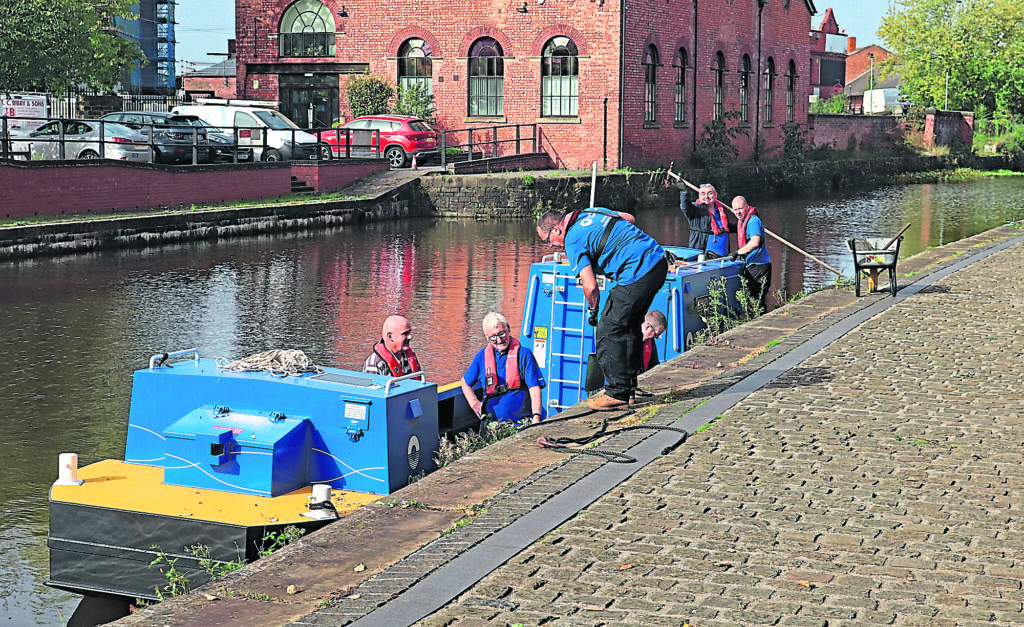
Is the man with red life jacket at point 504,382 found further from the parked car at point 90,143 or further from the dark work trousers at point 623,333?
the parked car at point 90,143

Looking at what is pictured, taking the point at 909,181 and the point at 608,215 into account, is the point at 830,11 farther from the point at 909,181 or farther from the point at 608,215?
the point at 608,215

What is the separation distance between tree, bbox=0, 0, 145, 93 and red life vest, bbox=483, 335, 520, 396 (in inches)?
1144

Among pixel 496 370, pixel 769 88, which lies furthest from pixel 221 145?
pixel 769 88

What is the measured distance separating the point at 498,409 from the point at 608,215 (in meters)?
1.58

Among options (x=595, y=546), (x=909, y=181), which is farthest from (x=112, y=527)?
(x=909, y=181)

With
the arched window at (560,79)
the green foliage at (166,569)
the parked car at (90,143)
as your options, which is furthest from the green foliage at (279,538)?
the arched window at (560,79)

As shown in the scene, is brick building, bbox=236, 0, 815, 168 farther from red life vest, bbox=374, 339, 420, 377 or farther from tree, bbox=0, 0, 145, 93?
red life vest, bbox=374, 339, 420, 377

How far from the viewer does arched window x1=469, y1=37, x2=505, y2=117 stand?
1550 inches

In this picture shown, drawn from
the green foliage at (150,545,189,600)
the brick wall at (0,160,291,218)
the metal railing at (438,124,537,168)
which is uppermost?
the metal railing at (438,124,537,168)

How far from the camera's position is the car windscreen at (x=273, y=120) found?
3488cm

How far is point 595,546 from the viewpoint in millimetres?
5793

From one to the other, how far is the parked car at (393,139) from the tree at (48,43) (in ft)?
25.0

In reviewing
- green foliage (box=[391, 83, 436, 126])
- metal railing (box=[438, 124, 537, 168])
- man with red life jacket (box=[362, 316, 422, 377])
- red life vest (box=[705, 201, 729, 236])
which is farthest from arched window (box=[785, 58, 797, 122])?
man with red life jacket (box=[362, 316, 422, 377])

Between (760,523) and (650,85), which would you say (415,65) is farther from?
(760,523)
